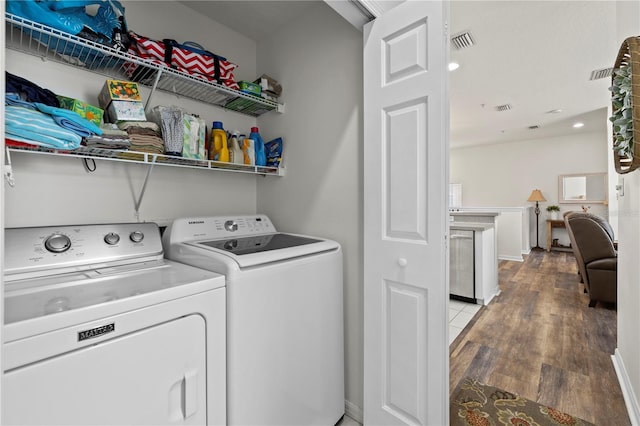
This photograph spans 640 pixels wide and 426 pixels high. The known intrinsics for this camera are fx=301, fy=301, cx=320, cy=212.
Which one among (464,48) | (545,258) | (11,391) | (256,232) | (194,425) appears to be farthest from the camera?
(545,258)

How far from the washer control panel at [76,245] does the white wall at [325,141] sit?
0.86 metres

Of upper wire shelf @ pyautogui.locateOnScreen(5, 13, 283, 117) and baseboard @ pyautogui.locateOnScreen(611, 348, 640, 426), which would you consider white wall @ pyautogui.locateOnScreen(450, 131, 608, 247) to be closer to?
baseboard @ pyautogui.locateOnScreen(611, 348, 640, 426)

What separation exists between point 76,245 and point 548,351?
123 inches

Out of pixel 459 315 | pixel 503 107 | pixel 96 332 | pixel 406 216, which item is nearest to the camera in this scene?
pixel 96 332

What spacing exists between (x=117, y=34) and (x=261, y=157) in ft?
3.01

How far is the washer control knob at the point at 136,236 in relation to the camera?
141cm

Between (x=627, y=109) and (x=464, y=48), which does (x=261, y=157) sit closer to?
(x=627, y=109)

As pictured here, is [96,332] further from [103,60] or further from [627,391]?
[627,391]

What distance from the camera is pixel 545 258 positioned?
6.10 m

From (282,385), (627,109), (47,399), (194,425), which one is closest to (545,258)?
(627,109)

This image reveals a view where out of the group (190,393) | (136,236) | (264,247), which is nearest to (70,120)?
(136,236)

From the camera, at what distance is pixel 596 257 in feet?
10.6

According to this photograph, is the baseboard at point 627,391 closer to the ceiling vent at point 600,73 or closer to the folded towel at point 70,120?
the folded towel at point 70,120

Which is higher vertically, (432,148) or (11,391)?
(432,148)
